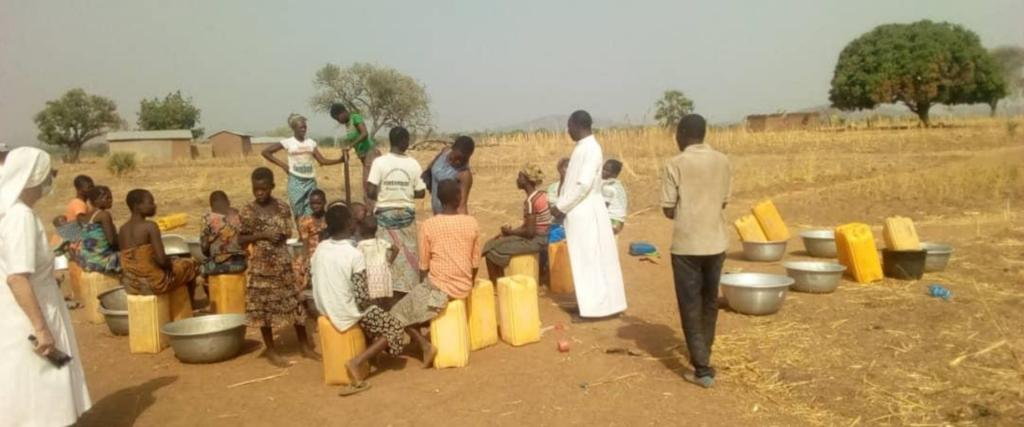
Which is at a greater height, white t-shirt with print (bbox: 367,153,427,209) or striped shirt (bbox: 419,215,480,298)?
white t-shirt with print (bbox: 367,153,427,209)

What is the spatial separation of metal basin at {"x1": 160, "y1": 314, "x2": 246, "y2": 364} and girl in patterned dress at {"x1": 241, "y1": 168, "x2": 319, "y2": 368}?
26 centimetres

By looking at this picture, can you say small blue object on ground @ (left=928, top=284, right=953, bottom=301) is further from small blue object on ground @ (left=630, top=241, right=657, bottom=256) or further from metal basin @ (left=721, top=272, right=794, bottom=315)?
small blue object on ground @ (left=630, top=241, right=657, bottom=256)

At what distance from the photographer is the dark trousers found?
4973 millimetres

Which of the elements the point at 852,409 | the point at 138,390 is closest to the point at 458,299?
the point at 138,390

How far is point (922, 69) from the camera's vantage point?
39.8 meters

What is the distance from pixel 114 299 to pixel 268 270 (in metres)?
2.15

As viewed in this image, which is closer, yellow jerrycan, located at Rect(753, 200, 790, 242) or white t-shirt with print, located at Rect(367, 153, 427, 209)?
white t-shirt with print, located at Rect(367, 153, 427, 209)

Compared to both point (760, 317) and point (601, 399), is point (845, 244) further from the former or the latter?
point (601, 399)

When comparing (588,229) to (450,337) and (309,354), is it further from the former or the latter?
(309,354)

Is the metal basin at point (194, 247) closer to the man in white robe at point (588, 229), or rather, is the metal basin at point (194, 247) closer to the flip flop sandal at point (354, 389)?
the flip flop sandal at point (354, 389)

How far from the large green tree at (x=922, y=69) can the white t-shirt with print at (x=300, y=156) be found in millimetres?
40849

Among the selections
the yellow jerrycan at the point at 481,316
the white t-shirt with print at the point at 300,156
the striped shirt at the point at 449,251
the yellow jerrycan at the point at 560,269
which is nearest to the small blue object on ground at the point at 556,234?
the yellow jerrycan at the point at 560,269

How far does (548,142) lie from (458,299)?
23.9 metres

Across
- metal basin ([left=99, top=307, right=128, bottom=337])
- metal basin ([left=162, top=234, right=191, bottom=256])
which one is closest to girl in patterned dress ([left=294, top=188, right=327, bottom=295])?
→ metal basin ([left=99, top=307, right=128, bottom=337])
